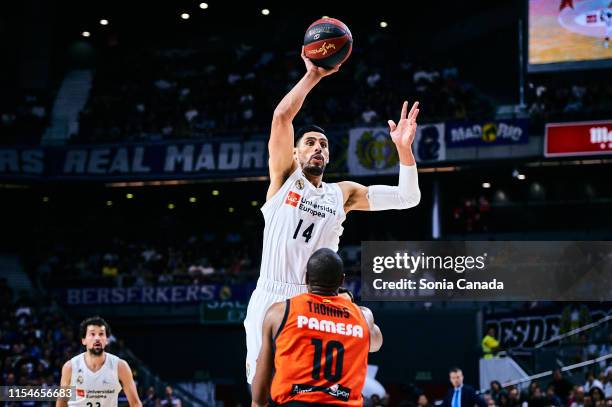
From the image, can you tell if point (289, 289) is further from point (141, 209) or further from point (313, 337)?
point (141, 209)

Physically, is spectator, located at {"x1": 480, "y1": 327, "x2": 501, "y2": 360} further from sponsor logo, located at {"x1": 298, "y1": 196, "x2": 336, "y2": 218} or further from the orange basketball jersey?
the orange basketball jersey

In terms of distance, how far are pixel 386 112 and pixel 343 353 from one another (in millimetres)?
25133

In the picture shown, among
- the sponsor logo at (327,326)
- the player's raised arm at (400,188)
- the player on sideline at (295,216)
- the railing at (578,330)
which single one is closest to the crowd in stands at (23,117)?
the railing at (578,330)

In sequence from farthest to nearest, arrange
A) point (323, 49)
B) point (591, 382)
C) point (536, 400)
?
1. point (591, 382)
2. point (536, 400)
3. point (323, 49)

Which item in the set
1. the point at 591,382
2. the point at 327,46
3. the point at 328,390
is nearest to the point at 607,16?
the point at 591,382

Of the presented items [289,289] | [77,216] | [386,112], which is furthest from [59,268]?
[289,289]

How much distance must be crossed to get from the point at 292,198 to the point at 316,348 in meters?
1.79

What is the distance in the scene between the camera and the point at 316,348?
17.6ft

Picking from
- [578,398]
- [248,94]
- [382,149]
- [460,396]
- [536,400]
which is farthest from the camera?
[248,94]

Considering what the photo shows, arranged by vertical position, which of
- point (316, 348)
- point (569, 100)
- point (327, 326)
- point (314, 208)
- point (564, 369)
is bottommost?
point (564, 369)

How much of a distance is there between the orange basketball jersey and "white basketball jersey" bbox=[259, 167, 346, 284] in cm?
146

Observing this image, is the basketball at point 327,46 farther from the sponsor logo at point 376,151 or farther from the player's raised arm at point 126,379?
the sponsor logo at point 376,151

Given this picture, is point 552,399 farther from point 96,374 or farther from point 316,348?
→ point 316,348

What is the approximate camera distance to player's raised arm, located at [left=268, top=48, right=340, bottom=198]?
21.7 ft
